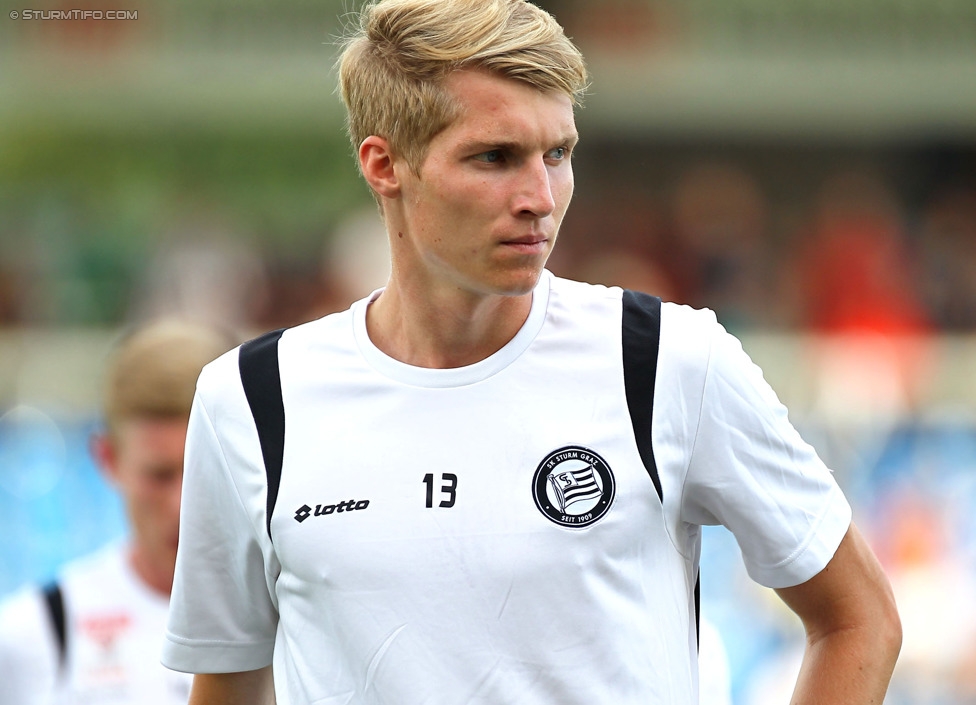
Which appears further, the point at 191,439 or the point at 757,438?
the point at 191,439

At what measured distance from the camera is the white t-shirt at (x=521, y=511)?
2.93m

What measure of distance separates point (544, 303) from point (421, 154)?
15.8 inches

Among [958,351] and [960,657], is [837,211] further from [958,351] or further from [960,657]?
[960,657]

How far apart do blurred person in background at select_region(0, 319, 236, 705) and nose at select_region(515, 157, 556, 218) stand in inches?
86.9

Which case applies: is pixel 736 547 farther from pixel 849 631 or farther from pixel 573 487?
pixel 573 487

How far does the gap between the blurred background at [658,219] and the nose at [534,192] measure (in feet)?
10.1

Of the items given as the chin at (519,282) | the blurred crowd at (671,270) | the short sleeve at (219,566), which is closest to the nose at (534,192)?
the chin at (519,282)

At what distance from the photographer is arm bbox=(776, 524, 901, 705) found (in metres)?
3.04

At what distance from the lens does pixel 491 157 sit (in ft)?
9.87

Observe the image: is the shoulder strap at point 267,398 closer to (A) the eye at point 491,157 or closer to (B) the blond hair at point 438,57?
(B) the blond hair at point 438,57

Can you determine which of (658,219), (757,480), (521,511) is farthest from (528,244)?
(658,219)

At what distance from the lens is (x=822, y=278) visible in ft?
43.4

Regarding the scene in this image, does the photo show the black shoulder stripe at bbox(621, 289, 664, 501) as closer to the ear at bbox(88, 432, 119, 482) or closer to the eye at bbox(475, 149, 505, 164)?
the eye at bbox(475, 149, 505, 164)

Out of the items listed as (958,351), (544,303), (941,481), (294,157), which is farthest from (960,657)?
(294,157)
